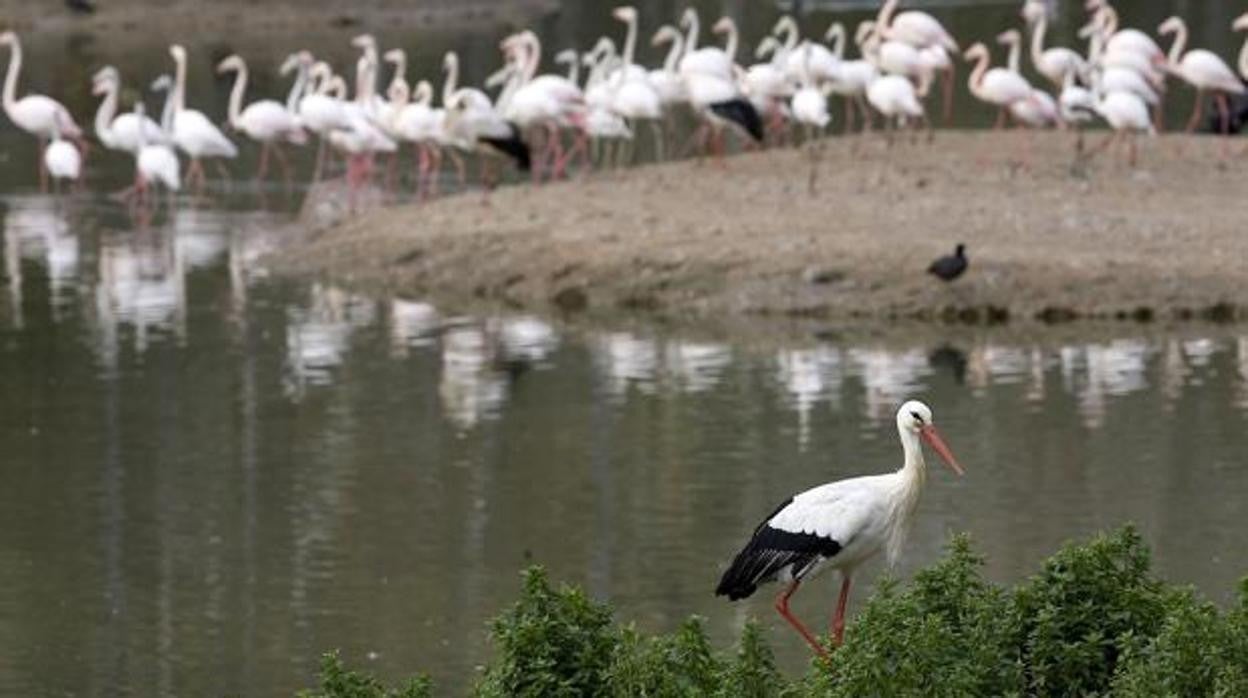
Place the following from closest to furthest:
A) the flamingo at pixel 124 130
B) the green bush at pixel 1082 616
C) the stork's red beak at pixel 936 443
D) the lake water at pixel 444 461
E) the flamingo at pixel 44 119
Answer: the green bush at pixel 1082 616, the stork's red beak at pixel 936 443, the lake water at pixel 444 461, the flamingo at pixel 124 130, the flamingo at pixel 44 119

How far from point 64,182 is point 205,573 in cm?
1492

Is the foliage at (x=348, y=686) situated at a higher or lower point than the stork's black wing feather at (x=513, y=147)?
higher

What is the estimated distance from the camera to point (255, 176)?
28.6m

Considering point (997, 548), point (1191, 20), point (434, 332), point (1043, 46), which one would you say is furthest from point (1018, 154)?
point (1191, 20)

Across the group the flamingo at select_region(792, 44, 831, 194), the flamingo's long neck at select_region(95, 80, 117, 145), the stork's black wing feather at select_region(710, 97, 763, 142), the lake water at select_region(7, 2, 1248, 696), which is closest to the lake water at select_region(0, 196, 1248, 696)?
the lake water at select_region(7, 2, 1248, 696)

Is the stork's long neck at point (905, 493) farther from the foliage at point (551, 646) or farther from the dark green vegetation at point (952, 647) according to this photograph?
the foliage at point (551, 646)

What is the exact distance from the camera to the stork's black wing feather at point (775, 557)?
35.1 feet

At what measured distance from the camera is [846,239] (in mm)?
20797

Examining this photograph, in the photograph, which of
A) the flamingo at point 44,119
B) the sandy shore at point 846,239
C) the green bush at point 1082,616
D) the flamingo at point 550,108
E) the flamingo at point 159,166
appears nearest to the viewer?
the green bush at point 1082,616

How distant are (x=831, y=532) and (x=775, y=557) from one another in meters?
0.20

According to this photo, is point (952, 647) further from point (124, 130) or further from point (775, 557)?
point (124, 130)

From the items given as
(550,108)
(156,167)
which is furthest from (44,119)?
(550,108)

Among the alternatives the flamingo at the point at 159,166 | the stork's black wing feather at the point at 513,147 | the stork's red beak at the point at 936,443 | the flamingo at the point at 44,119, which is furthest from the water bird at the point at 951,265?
the flamingo at the point at 44,119

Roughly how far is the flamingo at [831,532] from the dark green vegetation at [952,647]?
154cm
